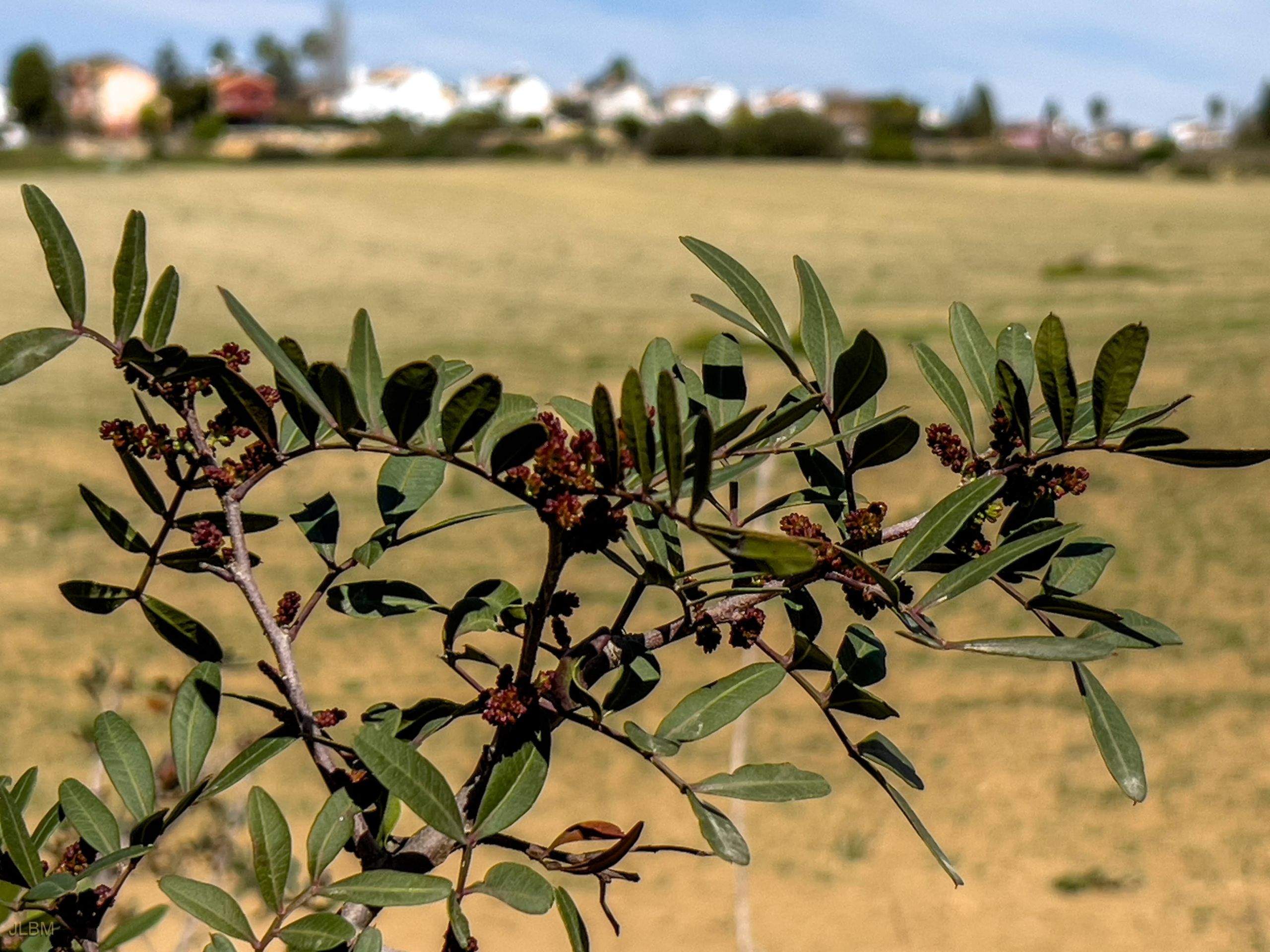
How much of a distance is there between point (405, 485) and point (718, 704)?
0.87 ft

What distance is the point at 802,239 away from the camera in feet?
89.4

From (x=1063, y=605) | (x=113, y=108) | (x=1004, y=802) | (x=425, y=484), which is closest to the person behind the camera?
(x=1063, y=605)

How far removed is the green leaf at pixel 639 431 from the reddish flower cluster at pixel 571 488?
0.03 meters

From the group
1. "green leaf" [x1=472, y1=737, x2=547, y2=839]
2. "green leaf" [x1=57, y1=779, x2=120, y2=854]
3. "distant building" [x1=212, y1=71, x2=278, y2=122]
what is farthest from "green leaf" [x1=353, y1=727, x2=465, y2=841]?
"distant building" [x1=212, y1=71, x2=278, y2=122]

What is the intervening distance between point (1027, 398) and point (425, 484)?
413 mm

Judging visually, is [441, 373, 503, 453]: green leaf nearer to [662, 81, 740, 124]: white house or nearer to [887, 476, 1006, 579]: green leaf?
[887, 476, 1006, 579]: green leaf

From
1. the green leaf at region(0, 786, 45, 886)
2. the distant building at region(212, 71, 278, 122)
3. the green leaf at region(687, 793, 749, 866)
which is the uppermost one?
the distant building at region(212, 71, 278, 122)

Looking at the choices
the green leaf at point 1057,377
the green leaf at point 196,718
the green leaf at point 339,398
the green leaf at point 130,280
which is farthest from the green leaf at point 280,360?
the green leaf at point 1057,377

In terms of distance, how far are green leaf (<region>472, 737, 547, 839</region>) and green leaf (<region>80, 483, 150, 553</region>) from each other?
0.29 metres

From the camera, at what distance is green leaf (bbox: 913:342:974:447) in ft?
3.00

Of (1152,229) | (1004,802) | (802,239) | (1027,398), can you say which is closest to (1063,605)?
(1027,398)

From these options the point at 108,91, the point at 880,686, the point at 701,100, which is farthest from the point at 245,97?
the point at 880,686

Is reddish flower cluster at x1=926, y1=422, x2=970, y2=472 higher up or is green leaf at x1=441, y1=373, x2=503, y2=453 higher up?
green leaf at x1=441, y1=373, x2=503, y2=453

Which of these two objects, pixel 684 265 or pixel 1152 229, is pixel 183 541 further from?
pixel 1152 229
